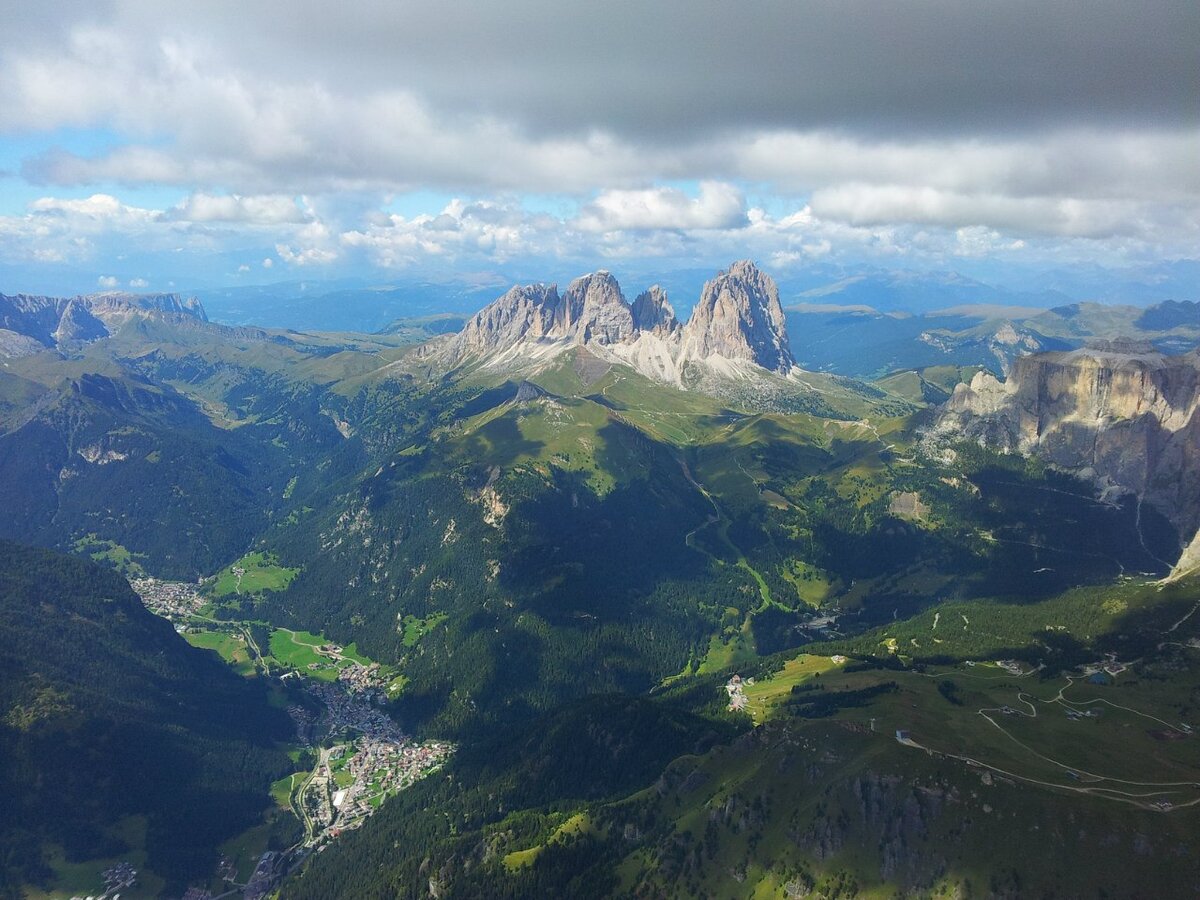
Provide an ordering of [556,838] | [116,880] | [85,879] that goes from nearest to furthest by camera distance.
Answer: [556,838] < [85,879] < [116,880]

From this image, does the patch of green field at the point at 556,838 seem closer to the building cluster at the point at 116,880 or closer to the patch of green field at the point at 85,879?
the patch of green field at the point at 85,879

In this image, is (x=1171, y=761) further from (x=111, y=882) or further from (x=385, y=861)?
(x=111, y=882)

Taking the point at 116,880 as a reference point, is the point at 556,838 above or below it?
above

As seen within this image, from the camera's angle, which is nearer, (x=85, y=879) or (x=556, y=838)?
(x=556, y=838)

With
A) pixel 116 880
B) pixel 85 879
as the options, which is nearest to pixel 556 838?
pixel 116 880

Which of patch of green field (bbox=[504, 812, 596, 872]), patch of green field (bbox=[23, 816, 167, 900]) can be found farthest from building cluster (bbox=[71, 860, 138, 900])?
patch of green field (bbox=[504, 812, 596, 872])

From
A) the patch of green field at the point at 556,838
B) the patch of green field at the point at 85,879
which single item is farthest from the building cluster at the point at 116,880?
the patch of green field at the point at 556,838

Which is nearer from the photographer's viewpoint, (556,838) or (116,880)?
(556,838)

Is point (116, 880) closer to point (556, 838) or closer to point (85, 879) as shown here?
point (85, 879)

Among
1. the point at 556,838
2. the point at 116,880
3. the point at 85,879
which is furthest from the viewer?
the point at 116,880

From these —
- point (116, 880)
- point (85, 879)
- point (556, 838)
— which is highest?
point (556, 838)

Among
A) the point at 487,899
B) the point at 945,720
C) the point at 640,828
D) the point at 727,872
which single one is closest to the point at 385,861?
the point at 487,899

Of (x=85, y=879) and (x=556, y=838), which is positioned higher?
(x=556, y=838)
